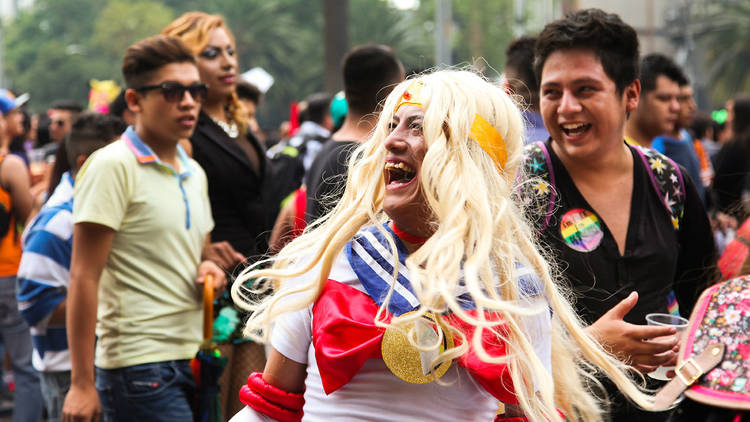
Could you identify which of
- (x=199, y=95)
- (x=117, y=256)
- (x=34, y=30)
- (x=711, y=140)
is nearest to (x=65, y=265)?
(x=117, y=256)

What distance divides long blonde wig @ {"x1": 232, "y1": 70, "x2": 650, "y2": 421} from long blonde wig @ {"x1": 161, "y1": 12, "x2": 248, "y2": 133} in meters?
3.06

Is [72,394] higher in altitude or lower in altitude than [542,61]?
lower

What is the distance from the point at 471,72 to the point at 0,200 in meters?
5.22

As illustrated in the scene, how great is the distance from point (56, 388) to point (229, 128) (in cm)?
178

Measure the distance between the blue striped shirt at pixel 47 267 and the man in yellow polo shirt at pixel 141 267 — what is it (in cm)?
63

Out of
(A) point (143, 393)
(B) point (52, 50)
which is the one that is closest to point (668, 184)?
(A) point (143, 393)

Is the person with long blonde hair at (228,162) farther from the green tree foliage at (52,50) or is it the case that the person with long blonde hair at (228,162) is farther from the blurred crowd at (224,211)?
the green tree foliage at (52,50)

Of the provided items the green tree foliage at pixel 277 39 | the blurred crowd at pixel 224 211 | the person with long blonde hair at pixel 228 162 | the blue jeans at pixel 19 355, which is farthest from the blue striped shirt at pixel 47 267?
the green tree foliage at pixel 277 39

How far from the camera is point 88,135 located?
5.11 m

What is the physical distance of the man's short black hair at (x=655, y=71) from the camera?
6086mm

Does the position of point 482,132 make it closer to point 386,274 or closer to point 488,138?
point 488,138

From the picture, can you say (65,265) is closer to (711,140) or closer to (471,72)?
(471,72)

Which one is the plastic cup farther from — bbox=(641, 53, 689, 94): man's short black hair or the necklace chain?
bbox=(641, 53, 689, 94): man's short black hair

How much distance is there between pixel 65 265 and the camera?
4.65 m
